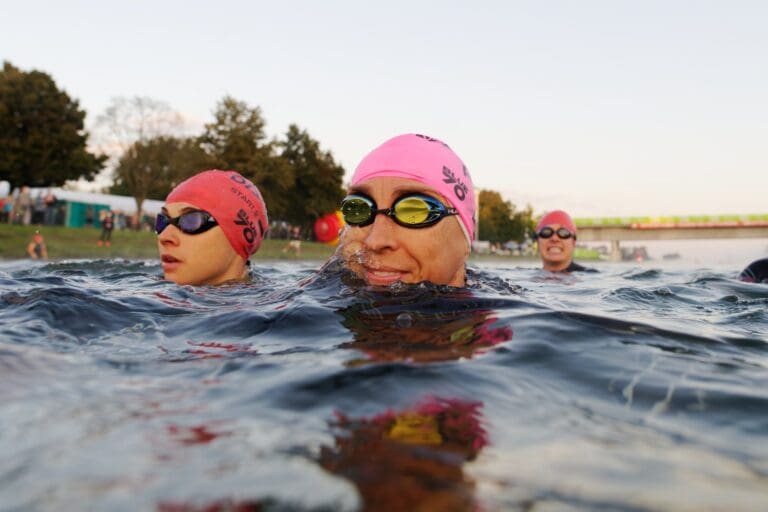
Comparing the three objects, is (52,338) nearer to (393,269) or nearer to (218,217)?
(393,269)

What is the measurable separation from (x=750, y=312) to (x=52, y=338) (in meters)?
5.44

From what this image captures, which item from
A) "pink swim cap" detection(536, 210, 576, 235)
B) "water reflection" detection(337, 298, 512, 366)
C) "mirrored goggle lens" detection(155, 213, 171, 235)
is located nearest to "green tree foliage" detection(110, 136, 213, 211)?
"pink swim cap" detection(536, 210, 576, 235)

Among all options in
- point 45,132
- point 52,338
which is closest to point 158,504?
point 52,338

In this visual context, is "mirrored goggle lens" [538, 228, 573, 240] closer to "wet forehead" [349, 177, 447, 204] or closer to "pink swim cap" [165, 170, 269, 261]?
"pink swim cap" [165, 170, 269, 261]

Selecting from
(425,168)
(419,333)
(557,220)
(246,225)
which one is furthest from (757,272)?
(419,333)

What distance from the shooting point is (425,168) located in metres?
4.65

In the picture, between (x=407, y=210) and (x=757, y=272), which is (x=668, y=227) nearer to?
(x=757, y=272)

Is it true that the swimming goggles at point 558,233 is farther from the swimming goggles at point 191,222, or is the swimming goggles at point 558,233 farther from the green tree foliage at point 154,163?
the green tree foliage at point 154,163

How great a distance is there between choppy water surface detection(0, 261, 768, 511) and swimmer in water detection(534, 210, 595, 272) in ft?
25.1

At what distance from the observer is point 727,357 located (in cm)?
312

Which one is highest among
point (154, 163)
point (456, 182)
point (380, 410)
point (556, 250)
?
point (154, 163)

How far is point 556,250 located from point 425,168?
764 cm

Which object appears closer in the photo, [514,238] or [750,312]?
[750,312]

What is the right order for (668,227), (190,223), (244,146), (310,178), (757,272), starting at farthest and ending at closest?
(668,227) < (310,178) < (244,146) < (757,272) < (190,223)
